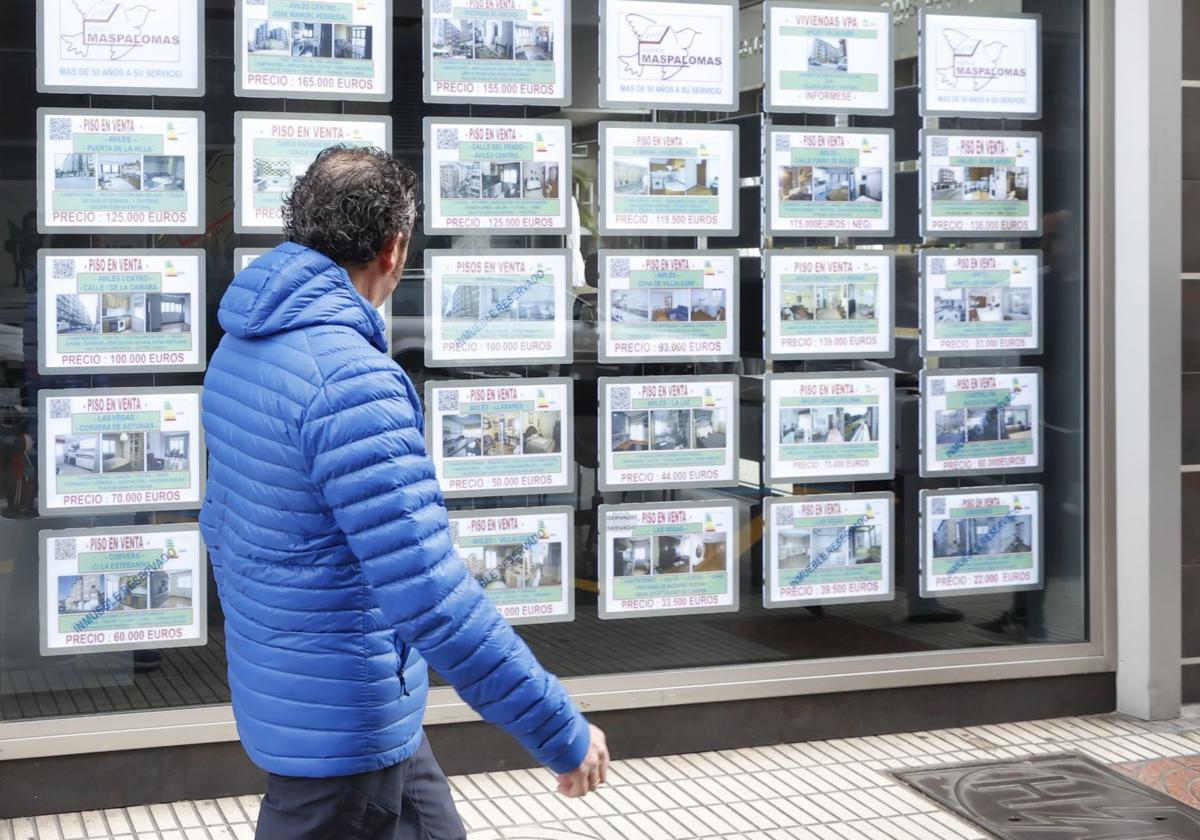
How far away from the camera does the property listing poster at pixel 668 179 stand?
5348 mm

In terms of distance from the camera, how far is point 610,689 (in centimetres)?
543

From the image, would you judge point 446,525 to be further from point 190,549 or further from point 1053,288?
point 1053,288

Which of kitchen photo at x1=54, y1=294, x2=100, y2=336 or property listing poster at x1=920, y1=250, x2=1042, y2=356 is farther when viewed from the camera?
property listing poster at x1=920, y1=250, x2=1042, y2=356

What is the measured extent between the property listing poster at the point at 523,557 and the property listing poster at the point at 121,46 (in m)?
1.75

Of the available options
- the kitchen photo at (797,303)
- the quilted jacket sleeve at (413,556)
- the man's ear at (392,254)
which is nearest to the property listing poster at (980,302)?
the kitchen photo at (797,303)

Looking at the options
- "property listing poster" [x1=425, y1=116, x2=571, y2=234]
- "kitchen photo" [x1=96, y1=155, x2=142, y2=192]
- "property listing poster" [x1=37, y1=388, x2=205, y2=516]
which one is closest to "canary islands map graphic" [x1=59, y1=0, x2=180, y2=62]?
"kitchen photo" [x1=96, y1=155, x2=142, y2=192]

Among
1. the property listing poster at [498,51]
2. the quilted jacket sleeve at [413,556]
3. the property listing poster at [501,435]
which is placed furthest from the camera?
the property listing poster at [501,435]

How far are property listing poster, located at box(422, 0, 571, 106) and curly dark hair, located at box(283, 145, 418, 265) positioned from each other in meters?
2.50

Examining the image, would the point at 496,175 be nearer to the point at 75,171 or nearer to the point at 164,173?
the point at 164,173

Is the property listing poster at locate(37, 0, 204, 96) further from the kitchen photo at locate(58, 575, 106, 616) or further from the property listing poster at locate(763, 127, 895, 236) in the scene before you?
the property listing poster at locate(763, 127, 895, 236)

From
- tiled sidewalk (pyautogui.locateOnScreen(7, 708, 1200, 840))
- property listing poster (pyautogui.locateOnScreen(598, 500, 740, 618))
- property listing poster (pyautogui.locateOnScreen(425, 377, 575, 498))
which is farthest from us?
property listing poster (pyautogui.locateOnScreen(598, 500, 740, 618))

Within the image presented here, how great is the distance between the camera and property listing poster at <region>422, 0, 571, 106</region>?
16.9ft

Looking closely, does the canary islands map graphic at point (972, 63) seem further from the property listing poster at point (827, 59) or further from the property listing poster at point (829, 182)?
the property listing poster at point (829, 182)

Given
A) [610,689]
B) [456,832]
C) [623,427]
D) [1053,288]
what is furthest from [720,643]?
[456,832]
